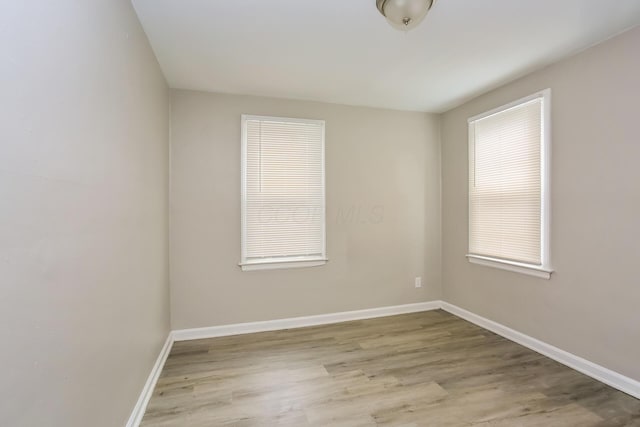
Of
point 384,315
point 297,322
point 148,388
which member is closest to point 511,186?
point 384,315

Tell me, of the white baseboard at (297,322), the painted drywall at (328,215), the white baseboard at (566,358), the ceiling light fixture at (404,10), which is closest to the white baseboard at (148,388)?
the white baseboard at (297,322)

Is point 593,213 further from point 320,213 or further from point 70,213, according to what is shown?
point 70,213

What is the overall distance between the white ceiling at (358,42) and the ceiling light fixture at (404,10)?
0.17m

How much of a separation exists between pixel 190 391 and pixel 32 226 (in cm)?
176

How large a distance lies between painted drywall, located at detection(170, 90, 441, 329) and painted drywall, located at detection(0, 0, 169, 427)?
42.0 inches

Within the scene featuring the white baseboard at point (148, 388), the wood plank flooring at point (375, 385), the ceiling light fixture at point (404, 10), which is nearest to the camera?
the ceiling light fixture at point (404, 10)

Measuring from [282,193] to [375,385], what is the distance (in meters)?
1.97

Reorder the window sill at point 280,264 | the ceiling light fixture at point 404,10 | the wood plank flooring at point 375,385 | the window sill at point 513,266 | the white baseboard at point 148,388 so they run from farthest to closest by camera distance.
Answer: the window sill at point 280,264 < the window sill at point 513,266 < the wood plank flooring at point 375,385 < the white baseboard at point 148,388 < the ceiling light fixture at point 404,10

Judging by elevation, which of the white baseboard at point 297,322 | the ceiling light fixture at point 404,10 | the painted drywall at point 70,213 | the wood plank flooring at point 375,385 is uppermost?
the ceiling light fixture at point 404,10

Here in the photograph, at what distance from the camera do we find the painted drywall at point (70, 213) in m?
0.79

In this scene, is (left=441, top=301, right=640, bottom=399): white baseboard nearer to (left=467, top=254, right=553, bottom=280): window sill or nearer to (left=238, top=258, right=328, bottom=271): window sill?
(left=467, top=254, right=553, bottom=280): window sill

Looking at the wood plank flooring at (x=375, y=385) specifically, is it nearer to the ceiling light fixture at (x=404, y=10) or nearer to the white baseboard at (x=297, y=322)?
the white baseboard at (x=297, y=322)

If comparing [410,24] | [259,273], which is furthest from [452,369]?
[410,24]

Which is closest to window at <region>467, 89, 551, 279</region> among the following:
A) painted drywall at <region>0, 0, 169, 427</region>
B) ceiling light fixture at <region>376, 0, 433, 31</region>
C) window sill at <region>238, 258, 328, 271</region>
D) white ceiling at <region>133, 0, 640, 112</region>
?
white ceiling at <region>133, 0, 640, 112</region>
